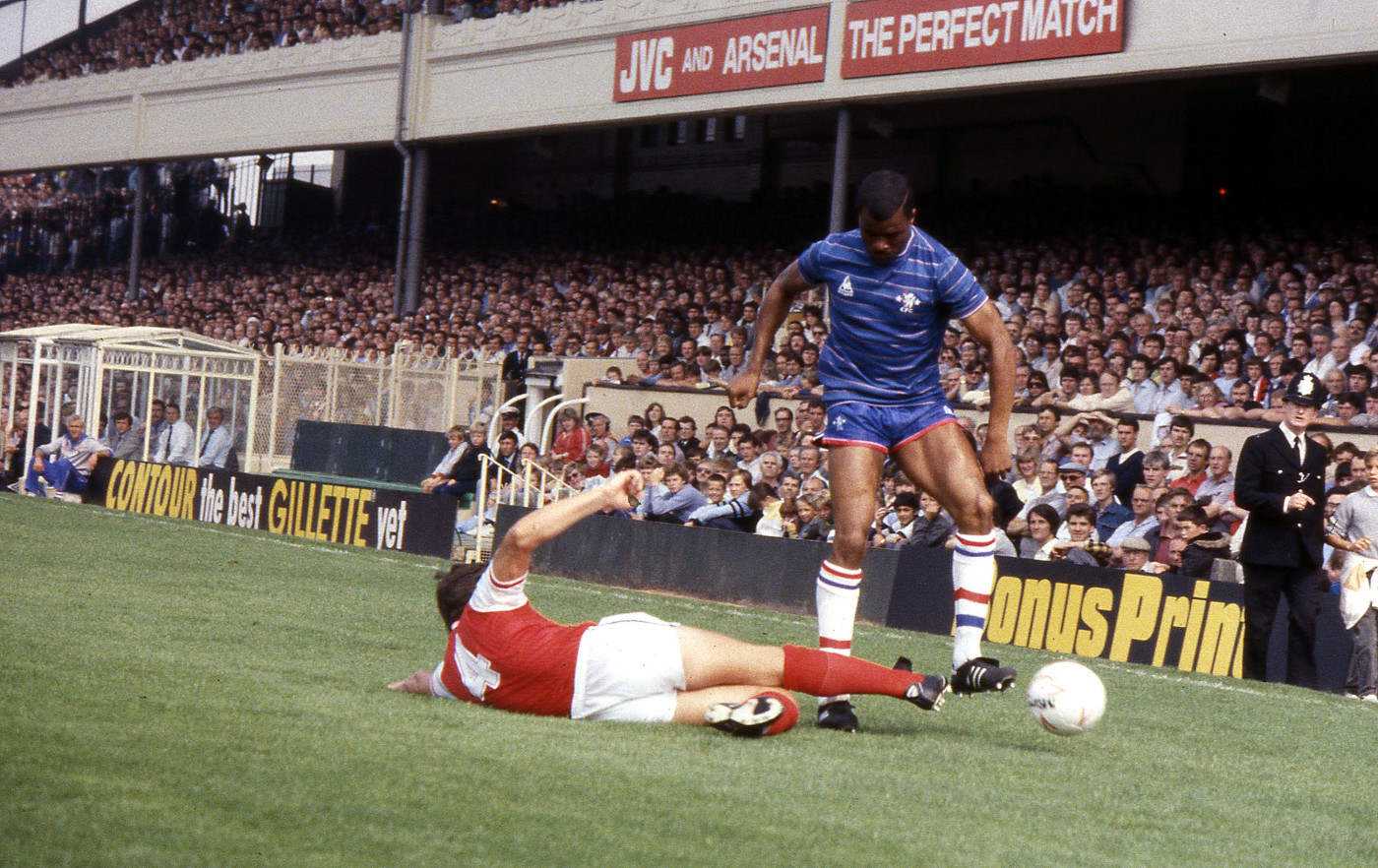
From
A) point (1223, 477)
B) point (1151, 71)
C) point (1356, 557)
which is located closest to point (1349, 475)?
point (1223, 477)

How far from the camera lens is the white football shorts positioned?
5.67m

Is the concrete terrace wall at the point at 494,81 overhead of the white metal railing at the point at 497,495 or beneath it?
overhead

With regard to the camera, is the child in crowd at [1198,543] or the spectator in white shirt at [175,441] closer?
the child in crowd at [1198,543]

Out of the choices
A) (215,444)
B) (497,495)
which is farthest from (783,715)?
(215,444)

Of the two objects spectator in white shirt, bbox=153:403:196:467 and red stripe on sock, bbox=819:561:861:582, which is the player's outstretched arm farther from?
spectator in white shirt, bbox=153:403:196:467

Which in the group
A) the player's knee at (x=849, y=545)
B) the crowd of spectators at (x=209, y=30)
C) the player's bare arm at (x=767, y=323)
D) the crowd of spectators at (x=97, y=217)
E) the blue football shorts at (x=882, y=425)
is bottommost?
the player's knee at (x=849, y=545)

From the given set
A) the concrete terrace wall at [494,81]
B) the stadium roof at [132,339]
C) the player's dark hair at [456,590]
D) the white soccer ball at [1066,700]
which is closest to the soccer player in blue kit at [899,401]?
the white soccer ball at [1066,700]

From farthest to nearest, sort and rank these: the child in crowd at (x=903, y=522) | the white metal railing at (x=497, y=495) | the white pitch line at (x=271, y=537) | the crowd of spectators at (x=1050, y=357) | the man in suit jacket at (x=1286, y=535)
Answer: the white metal railing at (x=497, y=495) < the white pitch line at (x=271, y=537) < the child in crowd at (x=903, y=522) < the crowd of spectators at (x=1050, y=357) < the man in suit jacket at (x=1286, y=535)

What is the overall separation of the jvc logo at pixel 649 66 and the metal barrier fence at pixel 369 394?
4.72 metres

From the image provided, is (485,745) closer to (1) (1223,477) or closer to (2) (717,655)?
(2) (717,655)

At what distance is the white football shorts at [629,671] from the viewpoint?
5.67 m

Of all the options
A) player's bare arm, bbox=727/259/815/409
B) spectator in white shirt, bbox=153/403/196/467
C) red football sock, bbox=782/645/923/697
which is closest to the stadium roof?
spectator in white shirt, bbox=153/403/196/467

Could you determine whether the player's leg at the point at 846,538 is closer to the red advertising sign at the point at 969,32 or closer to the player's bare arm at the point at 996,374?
the player's bare arm at the point at 996,374

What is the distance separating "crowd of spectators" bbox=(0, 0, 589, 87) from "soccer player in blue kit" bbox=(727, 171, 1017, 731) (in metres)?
21.1
